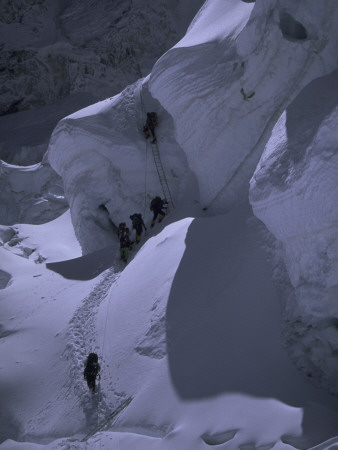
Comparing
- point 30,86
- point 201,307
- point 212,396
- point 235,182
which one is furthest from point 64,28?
point 212,396

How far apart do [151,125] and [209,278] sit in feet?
22.6

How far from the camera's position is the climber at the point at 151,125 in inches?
553

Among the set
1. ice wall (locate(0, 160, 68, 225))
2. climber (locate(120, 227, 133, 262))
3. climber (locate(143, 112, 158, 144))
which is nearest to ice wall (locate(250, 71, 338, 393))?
climber (locate(120, 227, 133, 262))

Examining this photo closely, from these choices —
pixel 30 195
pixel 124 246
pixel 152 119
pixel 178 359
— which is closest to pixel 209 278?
pixel 178 359

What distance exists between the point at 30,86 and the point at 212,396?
24628 mm

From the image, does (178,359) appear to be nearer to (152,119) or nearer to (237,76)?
(237,76)

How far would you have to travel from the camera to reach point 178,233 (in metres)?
10.2

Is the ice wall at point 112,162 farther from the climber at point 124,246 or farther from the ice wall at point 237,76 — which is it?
the ice wall at point 237,76

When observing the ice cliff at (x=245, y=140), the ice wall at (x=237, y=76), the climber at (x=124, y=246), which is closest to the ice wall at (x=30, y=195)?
the ice cliff at (x=245, y=140)

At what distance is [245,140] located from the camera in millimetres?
10125

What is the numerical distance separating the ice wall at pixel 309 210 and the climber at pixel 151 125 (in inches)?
303

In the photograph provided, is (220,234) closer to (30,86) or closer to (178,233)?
(178,233)

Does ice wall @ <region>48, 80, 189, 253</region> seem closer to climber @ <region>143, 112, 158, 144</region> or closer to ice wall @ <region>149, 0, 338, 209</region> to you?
climber @ <region>143, 112, 158, 144</region>

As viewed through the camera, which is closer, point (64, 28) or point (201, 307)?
point (201, 307)
